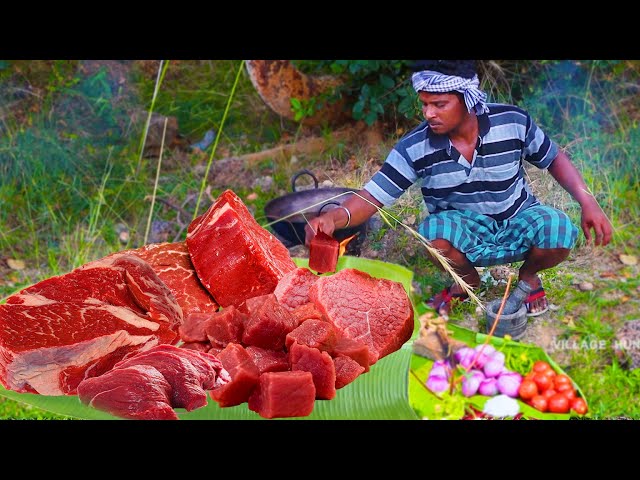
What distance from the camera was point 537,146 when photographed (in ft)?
13.2

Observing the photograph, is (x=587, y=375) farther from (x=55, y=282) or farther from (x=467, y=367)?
Result: (x=55, y=282)

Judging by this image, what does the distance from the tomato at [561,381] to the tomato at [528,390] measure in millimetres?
78

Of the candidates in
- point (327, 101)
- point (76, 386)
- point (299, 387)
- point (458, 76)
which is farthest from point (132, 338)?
point (458, 76)

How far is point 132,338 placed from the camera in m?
3.98

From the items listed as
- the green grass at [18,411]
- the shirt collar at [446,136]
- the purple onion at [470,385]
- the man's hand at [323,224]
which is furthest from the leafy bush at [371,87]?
the green grass at [18,411]

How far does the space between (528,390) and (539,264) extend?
0.50 meters

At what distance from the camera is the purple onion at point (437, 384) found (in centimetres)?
383

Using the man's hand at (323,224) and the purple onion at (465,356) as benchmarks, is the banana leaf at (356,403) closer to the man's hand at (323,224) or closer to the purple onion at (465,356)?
the purple onion at (465,356)

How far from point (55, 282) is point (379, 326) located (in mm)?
1312

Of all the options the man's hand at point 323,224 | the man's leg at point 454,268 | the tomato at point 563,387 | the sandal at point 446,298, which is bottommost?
the tomato at point 563,387

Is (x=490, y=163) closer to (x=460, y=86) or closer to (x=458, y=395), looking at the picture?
(x=460, y=86)

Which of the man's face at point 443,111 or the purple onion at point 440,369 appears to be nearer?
the purple onion at point 440,369

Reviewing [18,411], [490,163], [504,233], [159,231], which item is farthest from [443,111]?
[18,411]

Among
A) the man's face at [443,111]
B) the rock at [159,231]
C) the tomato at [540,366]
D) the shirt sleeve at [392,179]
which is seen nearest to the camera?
the tomato at [540,366]
